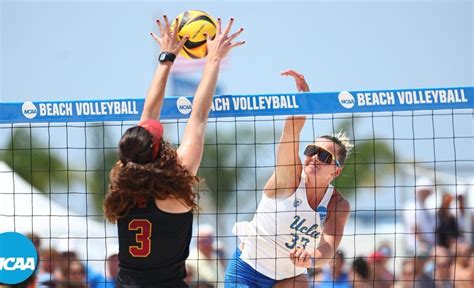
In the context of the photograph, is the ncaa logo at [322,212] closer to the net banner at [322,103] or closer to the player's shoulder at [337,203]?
the player's shoulder at [337,203]

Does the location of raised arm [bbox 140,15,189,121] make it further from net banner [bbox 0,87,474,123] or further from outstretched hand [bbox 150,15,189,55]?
net banner [bbox 0,87,474,123]

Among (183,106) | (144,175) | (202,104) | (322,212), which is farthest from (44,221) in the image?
(144,175)

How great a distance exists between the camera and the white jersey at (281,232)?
21.0 ft

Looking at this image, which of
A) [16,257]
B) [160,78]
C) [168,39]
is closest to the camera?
[160,78]

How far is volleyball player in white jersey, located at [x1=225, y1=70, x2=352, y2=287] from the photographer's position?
6.39 m

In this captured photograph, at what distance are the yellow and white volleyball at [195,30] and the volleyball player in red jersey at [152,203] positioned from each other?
50.6 inches

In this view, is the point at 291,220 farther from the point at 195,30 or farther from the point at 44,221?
the point at 44,221

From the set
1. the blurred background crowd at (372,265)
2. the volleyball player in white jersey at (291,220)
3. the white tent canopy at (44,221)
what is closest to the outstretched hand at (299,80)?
the volleyball player in white jersey at (291,220)

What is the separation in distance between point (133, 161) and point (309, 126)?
2.49 m

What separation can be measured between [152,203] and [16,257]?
2.61 meters

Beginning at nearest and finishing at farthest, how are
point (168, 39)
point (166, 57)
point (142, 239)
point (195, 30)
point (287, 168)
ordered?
point (142, 239) → point (166, 57) → point (168, 39) → point (195, 30) → point (287, 168)

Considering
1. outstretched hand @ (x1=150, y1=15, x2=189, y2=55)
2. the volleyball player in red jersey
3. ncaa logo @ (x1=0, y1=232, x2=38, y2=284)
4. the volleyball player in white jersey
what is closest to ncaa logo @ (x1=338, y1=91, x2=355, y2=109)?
the volleyball player in white jersey

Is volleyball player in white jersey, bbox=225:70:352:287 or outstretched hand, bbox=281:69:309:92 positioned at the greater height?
outstretched hand, bbox=281:69:309:92

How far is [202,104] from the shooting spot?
16.7 ft
